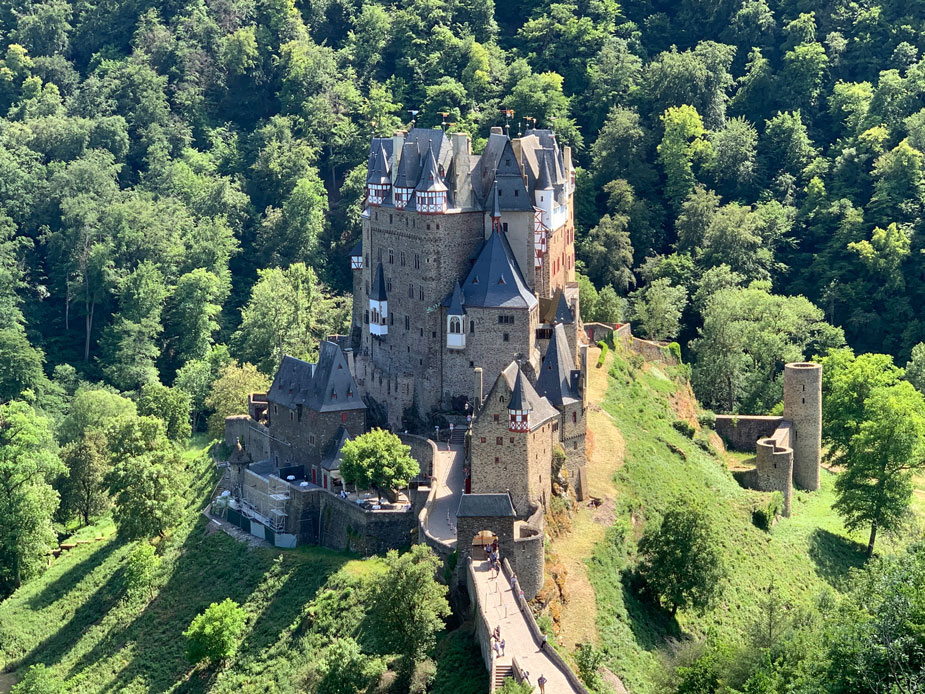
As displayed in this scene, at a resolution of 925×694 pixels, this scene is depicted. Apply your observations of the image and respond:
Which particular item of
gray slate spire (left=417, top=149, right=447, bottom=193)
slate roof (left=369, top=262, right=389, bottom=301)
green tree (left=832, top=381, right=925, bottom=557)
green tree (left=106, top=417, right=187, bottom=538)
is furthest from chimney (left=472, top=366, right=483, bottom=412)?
green tree (left=832, top=381, right=925, bottom=557)

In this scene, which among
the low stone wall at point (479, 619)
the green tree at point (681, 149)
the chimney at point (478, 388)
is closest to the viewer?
the low stone wall at point (479, 619)

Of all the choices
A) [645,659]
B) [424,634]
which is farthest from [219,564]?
Result: [645,659]

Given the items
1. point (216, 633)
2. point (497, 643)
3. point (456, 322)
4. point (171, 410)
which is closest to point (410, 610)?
point (497, 643)

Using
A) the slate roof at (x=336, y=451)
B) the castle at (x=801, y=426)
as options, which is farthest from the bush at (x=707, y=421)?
the slate roof at (x=336, y=451)

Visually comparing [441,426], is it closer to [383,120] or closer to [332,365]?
[332,365]

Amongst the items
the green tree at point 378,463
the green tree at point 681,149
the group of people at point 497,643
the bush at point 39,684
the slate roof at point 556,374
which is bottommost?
the bush at point 39,684

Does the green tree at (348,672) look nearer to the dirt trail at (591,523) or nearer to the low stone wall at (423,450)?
the dirt trail at (591,523)

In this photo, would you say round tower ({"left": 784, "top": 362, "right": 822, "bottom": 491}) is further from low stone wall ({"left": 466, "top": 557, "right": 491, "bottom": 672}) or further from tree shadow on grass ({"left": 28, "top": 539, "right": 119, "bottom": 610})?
tree shadow on grass ({"left": 28, "top": 539, "right": 119, "bottom": 610})
